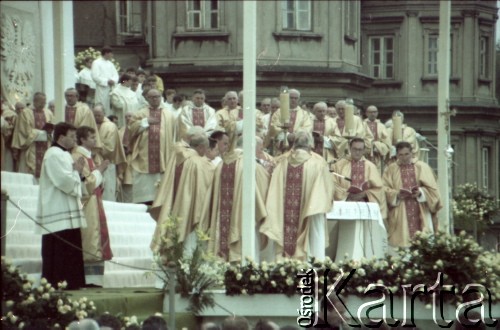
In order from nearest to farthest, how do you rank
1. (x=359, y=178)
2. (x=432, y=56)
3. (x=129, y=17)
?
(x=359, y=178)
(x=129, y=17)
(x=432, y=56)

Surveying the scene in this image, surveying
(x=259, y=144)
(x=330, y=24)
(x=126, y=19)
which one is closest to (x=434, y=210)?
(x=259, y=144)

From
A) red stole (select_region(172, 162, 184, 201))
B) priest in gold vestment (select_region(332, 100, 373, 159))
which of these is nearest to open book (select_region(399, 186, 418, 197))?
priest in gold vestment (select_region(332, 100, 373, 159))

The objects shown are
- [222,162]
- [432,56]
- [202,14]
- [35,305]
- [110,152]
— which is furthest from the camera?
[432,56]

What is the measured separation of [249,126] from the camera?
58.5 feet

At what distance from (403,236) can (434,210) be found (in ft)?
1.79

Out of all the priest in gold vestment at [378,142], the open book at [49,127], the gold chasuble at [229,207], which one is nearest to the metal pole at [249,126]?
the gold chasuble at [229,207]

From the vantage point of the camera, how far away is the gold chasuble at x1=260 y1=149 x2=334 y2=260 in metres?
19.6

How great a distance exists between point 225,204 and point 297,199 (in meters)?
0.86

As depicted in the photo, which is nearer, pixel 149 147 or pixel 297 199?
pixel 297 199

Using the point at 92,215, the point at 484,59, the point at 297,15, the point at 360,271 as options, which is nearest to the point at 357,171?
the point at 92,215

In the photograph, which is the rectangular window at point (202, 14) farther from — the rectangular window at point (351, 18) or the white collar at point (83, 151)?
the white collar at point (83, 151)

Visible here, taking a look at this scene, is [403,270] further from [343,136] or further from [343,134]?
[343,134]

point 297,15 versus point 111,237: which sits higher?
point 297,15

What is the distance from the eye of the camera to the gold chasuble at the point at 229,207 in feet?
63.0
